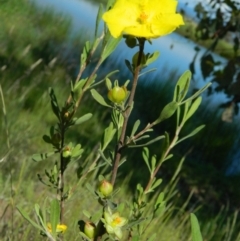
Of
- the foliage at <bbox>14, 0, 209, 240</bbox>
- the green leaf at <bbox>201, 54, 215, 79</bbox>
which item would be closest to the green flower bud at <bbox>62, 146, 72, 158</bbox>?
the foliage at <bbox>14, 0, 209, 240</bbox>

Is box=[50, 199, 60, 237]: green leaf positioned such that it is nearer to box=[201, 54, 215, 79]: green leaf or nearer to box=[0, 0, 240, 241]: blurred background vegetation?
box=[0, 0, 240, 241]: blurred background vegetation

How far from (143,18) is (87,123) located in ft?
10.3

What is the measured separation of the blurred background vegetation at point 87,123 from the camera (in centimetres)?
248

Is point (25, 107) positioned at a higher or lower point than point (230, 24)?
lower

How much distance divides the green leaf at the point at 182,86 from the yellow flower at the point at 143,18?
88 mm

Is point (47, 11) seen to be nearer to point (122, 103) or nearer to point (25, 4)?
point (25, 4)

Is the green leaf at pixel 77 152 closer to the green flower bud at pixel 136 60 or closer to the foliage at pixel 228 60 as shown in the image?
the green flower bud at pixel 136 60

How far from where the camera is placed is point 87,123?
3.93m

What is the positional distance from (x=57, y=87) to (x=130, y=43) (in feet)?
10.9

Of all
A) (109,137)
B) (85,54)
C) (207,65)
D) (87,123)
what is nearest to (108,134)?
(109,137)

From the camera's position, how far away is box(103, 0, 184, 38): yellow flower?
78 centimetres

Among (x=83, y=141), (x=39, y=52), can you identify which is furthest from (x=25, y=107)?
(x=39, y=52)

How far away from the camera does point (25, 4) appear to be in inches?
258

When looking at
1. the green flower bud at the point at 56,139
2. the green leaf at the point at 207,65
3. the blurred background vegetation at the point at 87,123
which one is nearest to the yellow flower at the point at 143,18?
the green flower bud at the point at 56,139
